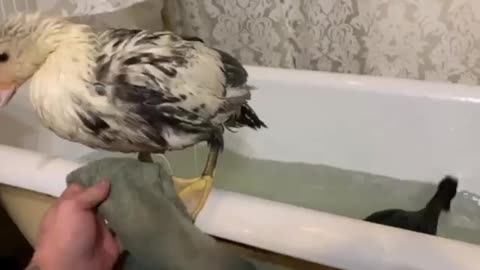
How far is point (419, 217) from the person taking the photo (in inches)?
53.7

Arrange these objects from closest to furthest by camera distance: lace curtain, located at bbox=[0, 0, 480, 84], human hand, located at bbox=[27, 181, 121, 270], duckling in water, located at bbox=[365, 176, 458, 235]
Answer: human hand, located at bbox=[27, 181, 121, 270] → duckling in water, located at bbox=[365, 176, 458, 235] → lace curtain, located at bbox=[0, 0, 480, 84]

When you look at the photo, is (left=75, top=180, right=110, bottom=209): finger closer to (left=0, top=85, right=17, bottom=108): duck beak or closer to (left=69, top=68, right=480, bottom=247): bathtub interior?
(left=0, top=85, right=17, bottom=108): duck beak

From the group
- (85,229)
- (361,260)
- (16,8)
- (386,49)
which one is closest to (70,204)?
(85,229)

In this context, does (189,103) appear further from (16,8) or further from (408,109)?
(16,8)

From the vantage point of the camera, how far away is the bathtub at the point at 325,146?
101 cm

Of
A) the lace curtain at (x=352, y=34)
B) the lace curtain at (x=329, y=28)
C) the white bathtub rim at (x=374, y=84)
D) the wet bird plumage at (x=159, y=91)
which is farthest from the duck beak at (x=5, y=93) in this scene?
the lace curtain at (x=352, y=34)

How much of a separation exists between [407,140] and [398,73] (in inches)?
8.8

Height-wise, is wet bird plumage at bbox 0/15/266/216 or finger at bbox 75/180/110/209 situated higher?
wet bird plumage at bbox 0/15/266/216

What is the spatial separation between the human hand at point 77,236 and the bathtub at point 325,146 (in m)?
0.13

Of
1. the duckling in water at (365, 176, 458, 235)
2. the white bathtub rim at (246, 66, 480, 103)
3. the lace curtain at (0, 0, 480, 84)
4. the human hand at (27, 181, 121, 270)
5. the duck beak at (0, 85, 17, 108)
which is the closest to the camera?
the human hand at (27, 181, 121, 270)

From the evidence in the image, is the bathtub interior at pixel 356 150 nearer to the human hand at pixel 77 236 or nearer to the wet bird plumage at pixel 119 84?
the wet bird plumage at pixel 119 84

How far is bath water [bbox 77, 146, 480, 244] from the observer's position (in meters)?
1.49

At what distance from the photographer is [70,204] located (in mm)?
1016

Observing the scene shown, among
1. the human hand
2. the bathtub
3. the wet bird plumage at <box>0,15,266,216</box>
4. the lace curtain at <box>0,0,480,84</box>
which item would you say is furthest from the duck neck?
the lace curtain at <box>0,0,480,84</box>
